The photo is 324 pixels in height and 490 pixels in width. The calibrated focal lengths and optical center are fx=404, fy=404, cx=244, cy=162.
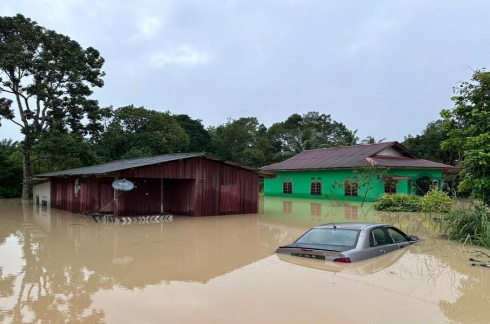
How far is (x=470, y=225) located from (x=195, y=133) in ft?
139

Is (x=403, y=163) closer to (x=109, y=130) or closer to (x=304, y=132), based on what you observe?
(x=304, y=132)

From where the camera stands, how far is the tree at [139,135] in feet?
131

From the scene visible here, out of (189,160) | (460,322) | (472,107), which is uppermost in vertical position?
(472,107)

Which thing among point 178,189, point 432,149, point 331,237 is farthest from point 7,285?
point 432,149

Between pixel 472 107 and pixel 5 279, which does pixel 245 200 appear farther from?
pixel 5 279

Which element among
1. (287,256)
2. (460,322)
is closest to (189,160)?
(287,256)

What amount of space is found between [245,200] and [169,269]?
1319cm

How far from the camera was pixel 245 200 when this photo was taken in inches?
859

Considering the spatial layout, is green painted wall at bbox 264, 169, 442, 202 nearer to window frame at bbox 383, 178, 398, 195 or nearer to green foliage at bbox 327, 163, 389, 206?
green foliage at bbox 327, 163, 389, 206

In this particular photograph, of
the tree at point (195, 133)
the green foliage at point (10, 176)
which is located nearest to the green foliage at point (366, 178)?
the tree at point (195, 133)

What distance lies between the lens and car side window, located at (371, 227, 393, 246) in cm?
885

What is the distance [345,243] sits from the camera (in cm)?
846

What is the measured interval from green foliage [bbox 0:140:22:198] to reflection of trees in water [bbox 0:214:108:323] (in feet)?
97.6

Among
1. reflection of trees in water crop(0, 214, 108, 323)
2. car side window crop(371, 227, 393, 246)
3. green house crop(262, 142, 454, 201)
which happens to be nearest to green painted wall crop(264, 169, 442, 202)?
green house crop(262, 142, 454, 201)
